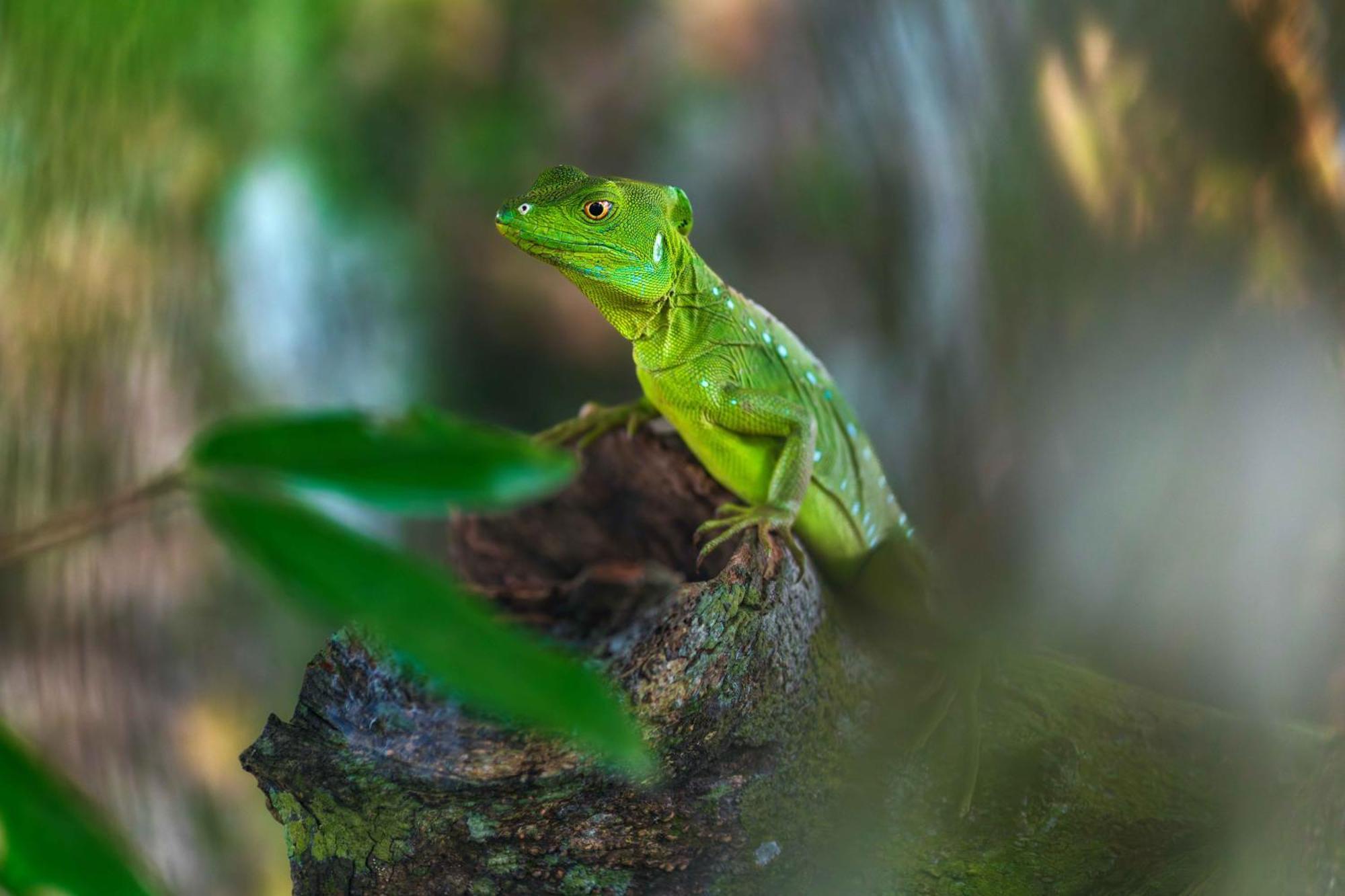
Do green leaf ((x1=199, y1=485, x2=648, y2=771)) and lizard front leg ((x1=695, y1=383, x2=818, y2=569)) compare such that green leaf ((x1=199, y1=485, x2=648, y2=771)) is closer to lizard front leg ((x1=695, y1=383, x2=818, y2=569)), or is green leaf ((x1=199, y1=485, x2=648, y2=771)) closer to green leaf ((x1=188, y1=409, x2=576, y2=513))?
green leaf ((x1=188, y1=409, x2=576, y2=513))

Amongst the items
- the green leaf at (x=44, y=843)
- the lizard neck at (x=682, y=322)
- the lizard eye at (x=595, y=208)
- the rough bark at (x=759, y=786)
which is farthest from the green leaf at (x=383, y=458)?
the lizard neck at (x=682, y=322)

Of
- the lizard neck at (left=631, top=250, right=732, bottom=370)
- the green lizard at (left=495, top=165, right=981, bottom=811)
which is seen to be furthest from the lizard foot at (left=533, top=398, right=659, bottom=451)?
the lizard neck at (left=631, top=250, right=732, bottom=370)

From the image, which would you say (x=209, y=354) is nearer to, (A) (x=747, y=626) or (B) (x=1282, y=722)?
(A) (x=747, y=626)

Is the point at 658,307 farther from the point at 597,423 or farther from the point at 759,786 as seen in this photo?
the point at 759,786

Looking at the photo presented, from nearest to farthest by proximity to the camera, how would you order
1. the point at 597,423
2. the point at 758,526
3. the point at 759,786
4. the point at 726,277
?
1. the point at 759,786
2. the point at 758,526
3. the point at 597,423
4. the point at 726,277

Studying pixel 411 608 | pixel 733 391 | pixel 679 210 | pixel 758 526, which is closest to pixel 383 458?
pixel 411 608

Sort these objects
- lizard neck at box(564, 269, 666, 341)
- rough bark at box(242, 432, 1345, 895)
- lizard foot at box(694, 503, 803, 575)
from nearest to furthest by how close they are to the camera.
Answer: rough bark at box(242, 432, 1345, 895) < lizard foot at box(694, 503, 803, 575) < lizard neck at box(564, 269, 666, 341)
